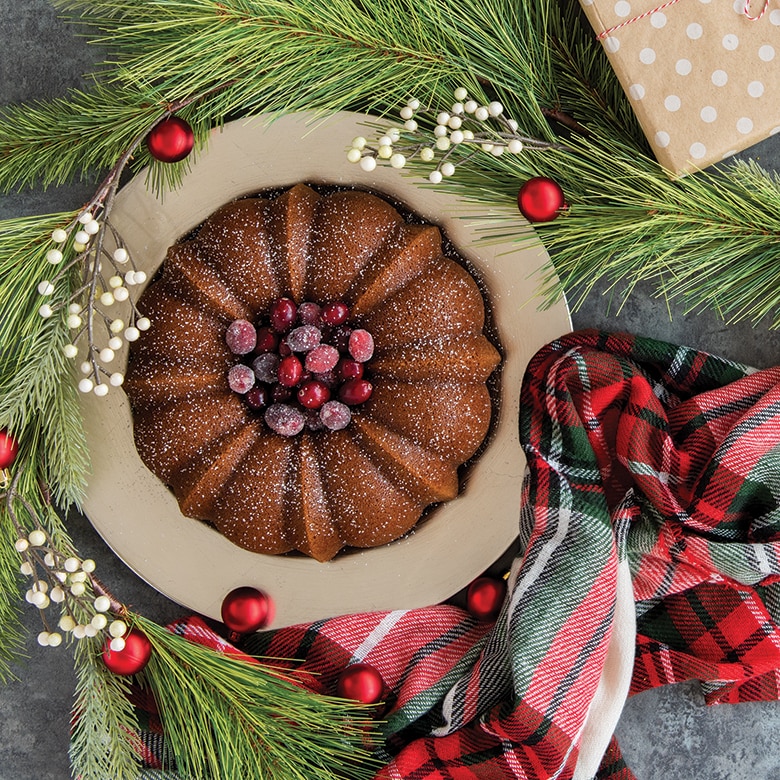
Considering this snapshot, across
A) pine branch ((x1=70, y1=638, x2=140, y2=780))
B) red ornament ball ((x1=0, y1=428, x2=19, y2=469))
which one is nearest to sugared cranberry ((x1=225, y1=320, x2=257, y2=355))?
red ornament ball ((x1=0, y1=428, x2=19, y2=469))

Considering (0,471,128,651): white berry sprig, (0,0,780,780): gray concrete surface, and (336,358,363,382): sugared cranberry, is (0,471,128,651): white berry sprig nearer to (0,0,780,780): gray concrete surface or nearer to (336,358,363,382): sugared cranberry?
(0,0,780,780): gray concrete surface

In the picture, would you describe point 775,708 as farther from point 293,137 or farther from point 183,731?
point 293,137

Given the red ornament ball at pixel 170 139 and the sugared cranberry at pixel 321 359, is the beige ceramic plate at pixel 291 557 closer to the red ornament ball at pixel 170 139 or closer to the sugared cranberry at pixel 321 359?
the red ornament ball at pixel 170 139

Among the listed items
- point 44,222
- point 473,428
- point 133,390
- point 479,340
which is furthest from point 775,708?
point 44,222

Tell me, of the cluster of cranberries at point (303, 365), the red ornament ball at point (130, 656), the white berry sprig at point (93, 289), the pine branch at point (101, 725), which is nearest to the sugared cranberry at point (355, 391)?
the cluster of cranberries at point (303, 365)

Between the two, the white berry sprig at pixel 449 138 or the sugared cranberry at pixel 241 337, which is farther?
the sugared cranberry at pixel 241 337

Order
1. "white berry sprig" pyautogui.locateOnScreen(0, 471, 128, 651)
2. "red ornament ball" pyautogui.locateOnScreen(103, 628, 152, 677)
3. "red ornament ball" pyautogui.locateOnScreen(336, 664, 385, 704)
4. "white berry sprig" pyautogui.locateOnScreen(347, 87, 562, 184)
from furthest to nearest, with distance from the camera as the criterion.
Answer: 1. "red ornament ball" pyautogui.locateOnScreen(336, 664, 385, 704)
2. "red ornament ball" pyautogui.locateOnScreen(103, 628, 152, 677)
3. "white berry sprig" pyautogui.locateOnScreen(0, 471, 128, 651)
4. "white berry sprig" pyautogui.locateOnScreen(347, 87, 562, 184)
